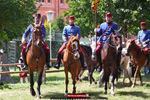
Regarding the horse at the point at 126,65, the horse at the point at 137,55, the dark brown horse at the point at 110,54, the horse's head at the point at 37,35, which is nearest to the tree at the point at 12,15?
the horse's head at the point at 37,35

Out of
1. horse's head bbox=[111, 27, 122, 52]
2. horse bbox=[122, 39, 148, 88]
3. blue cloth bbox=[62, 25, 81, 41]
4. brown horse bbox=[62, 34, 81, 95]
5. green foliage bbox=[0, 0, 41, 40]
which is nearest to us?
green foliage bbox=[0, 0, 41, 40]

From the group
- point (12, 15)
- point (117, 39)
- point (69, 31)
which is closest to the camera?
point (12, 15)

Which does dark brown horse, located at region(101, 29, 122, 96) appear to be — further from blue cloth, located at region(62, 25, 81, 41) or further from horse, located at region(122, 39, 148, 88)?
horse, located at region(122, 39, 148, 88)

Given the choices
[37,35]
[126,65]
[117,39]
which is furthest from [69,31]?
[126,65]

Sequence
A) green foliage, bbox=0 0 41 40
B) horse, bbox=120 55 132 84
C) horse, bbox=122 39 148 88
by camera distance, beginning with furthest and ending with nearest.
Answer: horse, bbox=120 55 132 84, horse, bbox=122 39 148 88, green foliage, bbox=0 0 41 40

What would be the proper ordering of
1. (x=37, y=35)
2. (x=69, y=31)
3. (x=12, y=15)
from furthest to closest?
(x=69, y=31) → (x=37, y=35) → (x=12, y=15)

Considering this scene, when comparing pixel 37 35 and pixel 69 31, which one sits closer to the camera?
pixel 37 35

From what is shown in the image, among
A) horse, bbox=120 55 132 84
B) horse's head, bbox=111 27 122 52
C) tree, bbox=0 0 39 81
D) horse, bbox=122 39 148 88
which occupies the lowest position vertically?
horse, bbox=120 55 132 84

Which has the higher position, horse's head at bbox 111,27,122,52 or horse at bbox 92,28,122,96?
horse's head at bbox 111,27,122,52

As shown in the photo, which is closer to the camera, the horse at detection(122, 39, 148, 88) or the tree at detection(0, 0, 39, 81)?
the tree at detection(0, 0, 39, 81)

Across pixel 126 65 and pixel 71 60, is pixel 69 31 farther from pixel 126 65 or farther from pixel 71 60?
pixel 126 65

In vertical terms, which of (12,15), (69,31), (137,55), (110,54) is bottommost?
(137,55)

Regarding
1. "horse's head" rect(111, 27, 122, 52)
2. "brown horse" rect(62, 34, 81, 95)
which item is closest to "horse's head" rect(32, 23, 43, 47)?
"brown horse" rect(62, 34, 81, 95)

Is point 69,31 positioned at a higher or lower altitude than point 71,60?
higher
